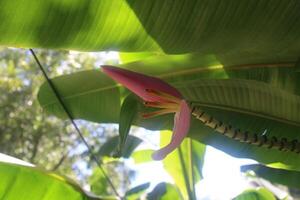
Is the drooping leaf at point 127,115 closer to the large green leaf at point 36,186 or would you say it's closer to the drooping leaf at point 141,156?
the large green leaf at point 36,186

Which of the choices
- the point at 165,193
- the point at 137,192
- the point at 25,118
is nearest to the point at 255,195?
the point at 165,193

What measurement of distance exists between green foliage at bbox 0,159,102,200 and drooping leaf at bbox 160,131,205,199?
44 cm

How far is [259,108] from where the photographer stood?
2.80 feet

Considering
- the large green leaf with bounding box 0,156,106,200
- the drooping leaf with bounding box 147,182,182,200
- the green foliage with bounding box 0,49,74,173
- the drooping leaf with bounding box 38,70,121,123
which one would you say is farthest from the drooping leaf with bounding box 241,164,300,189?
the green foliage with bounding box 0,49,74,173

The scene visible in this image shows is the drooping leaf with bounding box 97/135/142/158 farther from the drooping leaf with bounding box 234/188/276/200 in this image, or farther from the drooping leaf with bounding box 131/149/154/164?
the drooping leaf with bounding box 234/188/276/200

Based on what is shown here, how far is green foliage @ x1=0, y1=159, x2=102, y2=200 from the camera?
695mm

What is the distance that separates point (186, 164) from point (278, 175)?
23 centimetres

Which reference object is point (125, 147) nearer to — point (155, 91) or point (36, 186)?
point (36, 186)

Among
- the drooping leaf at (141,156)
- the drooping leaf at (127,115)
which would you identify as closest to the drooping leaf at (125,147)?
the drooping leaf at (141,156)

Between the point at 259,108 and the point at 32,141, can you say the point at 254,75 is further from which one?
the point at 32,141

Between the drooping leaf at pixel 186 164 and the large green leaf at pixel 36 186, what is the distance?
0.44 meters

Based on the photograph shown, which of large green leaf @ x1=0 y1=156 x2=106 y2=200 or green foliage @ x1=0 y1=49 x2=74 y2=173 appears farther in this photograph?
green foliage @ x1=0 y1=49 x2=74 y2=173

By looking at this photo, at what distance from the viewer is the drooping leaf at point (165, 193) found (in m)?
1.19

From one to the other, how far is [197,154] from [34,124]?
17.5 ft
